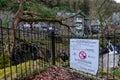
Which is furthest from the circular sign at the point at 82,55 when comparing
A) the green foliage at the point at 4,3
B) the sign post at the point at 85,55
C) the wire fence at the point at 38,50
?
the green foliage at the point at 4,3

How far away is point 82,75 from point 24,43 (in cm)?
219

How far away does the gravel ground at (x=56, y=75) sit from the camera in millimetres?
3943

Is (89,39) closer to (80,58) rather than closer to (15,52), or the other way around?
(80,58)

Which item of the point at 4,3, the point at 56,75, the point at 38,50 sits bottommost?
the point at 56,75

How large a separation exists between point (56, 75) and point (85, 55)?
2.15 feet

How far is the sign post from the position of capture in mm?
3870

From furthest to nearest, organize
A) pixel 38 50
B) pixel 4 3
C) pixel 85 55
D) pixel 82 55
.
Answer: pixel 4 3 < pixel 38 50 < pixel 82 55 < pixel 85 55

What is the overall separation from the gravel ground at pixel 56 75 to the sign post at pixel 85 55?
0.52 feet

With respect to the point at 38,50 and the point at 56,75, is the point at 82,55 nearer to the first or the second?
the point at 56,75

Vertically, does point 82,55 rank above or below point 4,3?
below

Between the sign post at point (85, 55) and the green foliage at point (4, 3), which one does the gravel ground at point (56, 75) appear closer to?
the sign post at point (85, 55)

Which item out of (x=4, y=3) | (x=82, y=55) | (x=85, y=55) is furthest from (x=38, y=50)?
(x=85, y=55)

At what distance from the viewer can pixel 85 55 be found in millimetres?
4055

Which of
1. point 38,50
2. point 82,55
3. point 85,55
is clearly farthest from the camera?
point 38,50
